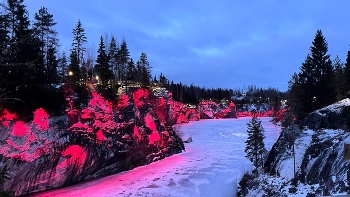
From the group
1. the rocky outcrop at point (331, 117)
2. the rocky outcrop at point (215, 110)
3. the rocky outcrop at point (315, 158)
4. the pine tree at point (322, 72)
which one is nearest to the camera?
the rocky outcrop at point (315, 158)

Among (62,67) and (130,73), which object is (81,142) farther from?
(130,73)

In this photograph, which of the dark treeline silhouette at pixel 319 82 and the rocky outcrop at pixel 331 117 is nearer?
the rocky outcrop at pixel 331 117

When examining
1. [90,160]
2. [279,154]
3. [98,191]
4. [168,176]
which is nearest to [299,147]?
[279,154]

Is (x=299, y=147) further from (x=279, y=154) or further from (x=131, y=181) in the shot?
(x=131, y=181)

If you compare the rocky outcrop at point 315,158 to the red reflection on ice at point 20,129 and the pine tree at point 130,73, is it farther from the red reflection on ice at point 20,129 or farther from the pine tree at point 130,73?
the pine tree at point 130,73

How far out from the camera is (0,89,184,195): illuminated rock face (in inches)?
909

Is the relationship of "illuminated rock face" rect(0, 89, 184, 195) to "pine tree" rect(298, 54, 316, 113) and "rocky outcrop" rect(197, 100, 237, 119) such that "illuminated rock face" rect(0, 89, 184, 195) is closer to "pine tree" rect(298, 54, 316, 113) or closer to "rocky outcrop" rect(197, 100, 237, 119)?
"pine tree" rect(298, 54, 316, 113)

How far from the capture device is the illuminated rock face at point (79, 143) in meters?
23.1

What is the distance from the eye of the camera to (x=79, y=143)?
27297 millimetres

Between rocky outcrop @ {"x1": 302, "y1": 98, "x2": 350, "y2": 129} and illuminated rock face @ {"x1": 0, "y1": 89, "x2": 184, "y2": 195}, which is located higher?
rocky outcrop @ {"x1": 302, "y1": 98, "x2": 350, "y2": 129}

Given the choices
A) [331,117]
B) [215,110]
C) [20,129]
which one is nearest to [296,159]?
[331,117]

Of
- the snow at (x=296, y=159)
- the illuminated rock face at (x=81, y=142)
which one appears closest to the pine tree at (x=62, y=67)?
the illuminated rock face at (x=81, y=142)

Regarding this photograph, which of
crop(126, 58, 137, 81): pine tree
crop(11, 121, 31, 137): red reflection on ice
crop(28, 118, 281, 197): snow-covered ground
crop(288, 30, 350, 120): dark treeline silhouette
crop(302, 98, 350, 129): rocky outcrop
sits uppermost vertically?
crop(126, 58, 137, 81): pine tree

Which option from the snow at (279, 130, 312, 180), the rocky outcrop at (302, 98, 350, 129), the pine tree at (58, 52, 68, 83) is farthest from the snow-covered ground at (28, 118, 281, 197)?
the pine tree at (58, 52, 68, 83)
